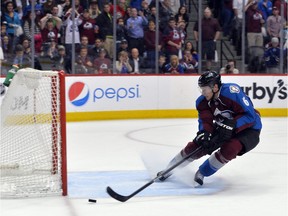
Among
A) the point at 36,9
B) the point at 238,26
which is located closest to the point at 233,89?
the point at 36,9

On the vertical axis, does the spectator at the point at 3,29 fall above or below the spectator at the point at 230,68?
above

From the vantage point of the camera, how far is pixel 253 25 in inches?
512

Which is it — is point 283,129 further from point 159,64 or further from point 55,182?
point 55,182

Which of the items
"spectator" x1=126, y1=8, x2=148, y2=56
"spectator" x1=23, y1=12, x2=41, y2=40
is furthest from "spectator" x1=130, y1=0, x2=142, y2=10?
"spectator" x1=23, y1=12, x2=41, y2=40

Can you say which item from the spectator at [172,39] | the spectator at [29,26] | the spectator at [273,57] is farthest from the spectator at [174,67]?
the spectator at [29,26]

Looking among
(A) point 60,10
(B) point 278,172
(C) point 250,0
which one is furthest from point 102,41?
(B) point 278,172

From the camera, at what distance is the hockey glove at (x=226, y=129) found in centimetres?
568

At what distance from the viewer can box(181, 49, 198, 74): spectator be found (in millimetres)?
12586

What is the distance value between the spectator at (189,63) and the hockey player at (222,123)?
21.8ft

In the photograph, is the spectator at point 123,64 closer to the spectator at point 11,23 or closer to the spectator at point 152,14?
the spectator at point 152,14

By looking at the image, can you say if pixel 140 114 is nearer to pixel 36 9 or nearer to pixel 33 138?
pixel 36 9

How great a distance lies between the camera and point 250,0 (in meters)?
13.1

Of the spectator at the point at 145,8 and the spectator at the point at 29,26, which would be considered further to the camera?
the spectator at the point at 145,8

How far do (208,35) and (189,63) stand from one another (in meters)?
0.63
